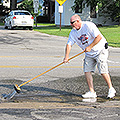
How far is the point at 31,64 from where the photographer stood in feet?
32.0

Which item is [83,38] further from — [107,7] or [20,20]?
[107,7]

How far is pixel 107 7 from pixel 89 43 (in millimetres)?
27402

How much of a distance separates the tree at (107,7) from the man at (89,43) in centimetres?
2357

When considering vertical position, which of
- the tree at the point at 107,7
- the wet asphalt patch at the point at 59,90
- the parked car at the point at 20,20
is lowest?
the wet asphalt patch at the point at 59,90

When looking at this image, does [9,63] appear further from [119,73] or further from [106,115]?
[106,115]

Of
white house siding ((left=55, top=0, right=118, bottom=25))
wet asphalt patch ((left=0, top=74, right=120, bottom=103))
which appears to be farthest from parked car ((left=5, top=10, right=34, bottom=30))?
wet asphalt patch ((left=0, top=74, right=120, bottom=103))

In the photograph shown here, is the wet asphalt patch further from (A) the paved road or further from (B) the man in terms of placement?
(B) the man

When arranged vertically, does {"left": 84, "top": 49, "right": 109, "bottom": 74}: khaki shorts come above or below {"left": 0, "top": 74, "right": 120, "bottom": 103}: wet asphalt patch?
above

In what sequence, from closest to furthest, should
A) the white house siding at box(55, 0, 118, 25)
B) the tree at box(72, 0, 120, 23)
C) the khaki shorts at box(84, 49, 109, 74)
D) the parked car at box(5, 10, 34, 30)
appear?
1. the khaki shorts at box(84, 49, 109, 74)
2. the parked car at box(5, 10, 34, 30)
3. the tree at box(72, 0, 120, 23)
4. the white house siding at box(55, 0, 118, 25)

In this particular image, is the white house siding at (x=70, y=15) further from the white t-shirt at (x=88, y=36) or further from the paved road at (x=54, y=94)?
the white t-shirt at (x=88, y=36)

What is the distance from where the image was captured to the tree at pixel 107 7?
1146 inches

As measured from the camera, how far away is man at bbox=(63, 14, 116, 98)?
5469 mm

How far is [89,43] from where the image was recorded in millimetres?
5590

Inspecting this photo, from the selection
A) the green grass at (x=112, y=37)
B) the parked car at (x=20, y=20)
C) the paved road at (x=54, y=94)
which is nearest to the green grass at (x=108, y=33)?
the green grass at (x=112, y=37)
